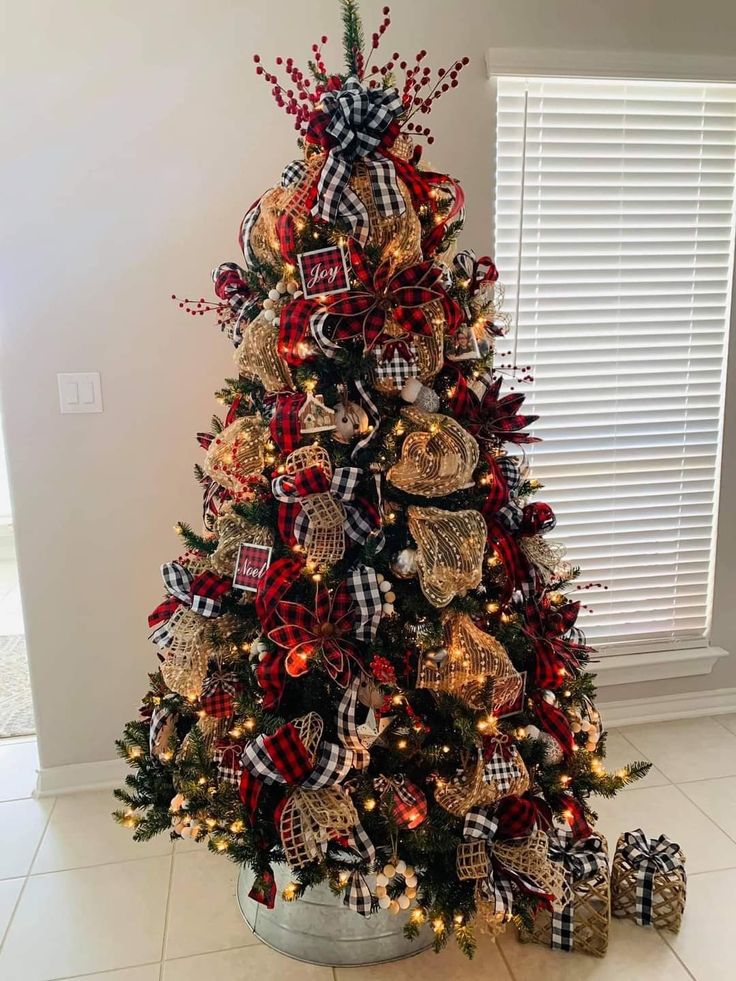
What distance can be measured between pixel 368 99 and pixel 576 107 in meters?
1.07

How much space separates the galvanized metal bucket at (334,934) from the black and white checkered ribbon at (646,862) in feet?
1.64

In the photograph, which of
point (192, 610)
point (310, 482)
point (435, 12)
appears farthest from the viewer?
point (435, 12)

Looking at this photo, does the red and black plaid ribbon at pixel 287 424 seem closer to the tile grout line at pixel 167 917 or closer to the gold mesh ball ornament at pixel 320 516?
the gold mesh ball ornament at pixel 320 516

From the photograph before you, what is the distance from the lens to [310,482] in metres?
1.37

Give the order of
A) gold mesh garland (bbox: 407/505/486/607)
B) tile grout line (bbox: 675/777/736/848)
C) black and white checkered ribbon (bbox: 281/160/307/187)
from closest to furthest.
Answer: gold mesh garland (bbox: 407/505/486/607)
black and white checkered ribbon (bbox: 281/160/307/187)
tile grout line (bbox: 675/777/736/848)

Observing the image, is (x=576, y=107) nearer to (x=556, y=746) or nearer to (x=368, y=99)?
(x=368, y=99)

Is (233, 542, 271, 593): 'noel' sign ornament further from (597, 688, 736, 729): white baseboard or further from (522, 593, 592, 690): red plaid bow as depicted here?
(597, 688, 736, 729): white baseboard

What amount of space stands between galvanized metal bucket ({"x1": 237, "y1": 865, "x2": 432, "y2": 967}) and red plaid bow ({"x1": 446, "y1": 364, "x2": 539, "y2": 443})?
104cm

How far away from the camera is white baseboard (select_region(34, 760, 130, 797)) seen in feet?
7.38

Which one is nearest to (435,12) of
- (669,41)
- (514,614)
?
(669,41)

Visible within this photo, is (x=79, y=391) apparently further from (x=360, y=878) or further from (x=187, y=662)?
(x=360, y=878)

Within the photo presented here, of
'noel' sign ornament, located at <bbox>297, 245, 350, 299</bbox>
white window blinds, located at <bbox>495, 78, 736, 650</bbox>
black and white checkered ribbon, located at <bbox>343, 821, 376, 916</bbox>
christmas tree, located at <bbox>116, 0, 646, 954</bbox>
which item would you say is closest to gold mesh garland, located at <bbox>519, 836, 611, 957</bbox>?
christmas tree, located at <bbox>116, 0, 646, 954</bbox>

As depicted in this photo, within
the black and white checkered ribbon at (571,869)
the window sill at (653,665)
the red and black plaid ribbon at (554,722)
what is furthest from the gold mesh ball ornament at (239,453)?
the window sill at (653,665)

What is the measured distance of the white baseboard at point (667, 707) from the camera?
2.56m
